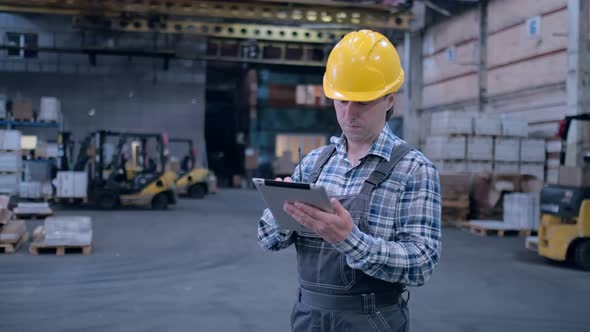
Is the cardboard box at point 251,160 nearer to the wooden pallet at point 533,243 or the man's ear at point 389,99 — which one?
the wooden pallet at point 533,243

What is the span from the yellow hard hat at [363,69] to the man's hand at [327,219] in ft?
1.35

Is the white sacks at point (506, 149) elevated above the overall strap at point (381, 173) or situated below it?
above

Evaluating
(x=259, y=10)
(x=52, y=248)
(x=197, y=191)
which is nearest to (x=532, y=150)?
(x=259, y=10)

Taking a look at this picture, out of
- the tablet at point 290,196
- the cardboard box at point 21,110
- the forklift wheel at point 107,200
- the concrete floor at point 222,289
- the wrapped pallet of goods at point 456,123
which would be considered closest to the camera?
the tablet at point 290,196

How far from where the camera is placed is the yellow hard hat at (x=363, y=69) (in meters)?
1.76

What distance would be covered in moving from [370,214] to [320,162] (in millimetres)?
314

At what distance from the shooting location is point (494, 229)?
10.9 m

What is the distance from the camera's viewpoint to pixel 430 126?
13516mm

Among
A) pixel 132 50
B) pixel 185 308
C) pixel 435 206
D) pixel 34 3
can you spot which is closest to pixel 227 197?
pixel 132 50

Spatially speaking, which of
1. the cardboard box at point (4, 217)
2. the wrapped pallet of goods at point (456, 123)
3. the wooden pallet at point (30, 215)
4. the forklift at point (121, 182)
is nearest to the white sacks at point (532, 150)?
the wrapped pallet of goods at point (456, 123)

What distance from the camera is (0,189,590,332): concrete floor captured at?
502 centimetres

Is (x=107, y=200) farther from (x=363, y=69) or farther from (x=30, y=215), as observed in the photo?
(x=363, y=69)

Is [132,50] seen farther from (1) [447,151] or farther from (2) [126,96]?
(1) [447,151]

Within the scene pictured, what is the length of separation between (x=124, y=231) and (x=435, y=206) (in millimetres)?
9612
